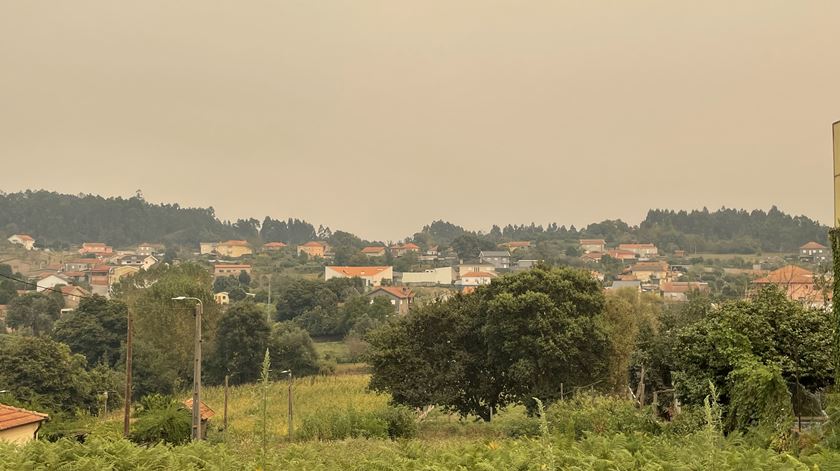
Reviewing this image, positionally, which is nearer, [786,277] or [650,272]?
[786,277]

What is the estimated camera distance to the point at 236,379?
58.8 meters

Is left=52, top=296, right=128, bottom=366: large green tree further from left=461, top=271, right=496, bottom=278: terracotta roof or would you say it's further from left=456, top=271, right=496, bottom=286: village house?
left=461, top=271, right=496, bottom=278: terracotta roof

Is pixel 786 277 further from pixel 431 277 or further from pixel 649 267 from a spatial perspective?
pixel 649 267

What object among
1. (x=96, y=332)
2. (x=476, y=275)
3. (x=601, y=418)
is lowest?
(x=476, y=275)

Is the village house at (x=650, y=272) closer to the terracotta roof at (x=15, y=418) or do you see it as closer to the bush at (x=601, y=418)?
the bush at (x=601, y=418)

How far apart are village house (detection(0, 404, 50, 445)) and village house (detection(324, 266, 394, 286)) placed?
13804cm

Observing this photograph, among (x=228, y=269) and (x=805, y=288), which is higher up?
(x=805, y=288)

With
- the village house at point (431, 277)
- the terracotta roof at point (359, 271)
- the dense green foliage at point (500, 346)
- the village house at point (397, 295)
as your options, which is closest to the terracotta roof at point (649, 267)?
the village house at point (431, 277)

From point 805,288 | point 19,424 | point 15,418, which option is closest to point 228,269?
point 805,288

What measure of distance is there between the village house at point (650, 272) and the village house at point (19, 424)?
17155 cm

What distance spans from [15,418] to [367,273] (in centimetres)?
14722

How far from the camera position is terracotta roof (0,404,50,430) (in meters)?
19.9

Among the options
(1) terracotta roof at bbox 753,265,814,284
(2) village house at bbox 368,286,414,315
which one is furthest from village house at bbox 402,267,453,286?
(1) terracotta roof at bbox 753,265,814,284

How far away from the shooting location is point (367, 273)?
550 feet
